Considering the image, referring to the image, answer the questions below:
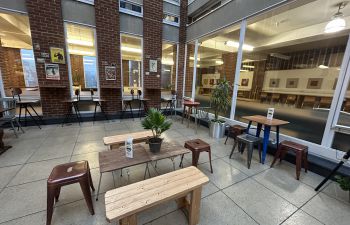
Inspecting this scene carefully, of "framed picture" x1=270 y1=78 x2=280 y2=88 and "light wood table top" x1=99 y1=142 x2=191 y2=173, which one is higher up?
"framed picture" x1=270 y1=78 x2=280 y2=88

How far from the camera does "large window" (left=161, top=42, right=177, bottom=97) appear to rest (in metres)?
6.50

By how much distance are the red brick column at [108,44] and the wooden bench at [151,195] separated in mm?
4142

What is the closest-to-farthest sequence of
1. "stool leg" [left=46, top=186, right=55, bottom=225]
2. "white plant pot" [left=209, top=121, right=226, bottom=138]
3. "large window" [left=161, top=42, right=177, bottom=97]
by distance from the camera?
"stool leg" [left=46, top=186, right=55, bottom=225]
"white plant pot" [left=209, top=121, right=226, bottom=138]
"large window" [left=161, top=42, right=177, bottom=97]

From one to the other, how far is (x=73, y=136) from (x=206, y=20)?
522 centimetres

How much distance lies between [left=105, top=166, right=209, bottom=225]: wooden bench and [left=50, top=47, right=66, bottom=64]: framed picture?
15.3ft

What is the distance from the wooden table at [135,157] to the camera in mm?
1581

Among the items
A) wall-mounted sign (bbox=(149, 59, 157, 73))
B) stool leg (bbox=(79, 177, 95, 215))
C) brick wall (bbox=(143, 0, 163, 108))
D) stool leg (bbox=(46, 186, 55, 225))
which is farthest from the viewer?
wall-mounted sign (bbox=(149, 59, 157, 73))

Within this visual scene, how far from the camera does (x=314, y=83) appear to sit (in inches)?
205

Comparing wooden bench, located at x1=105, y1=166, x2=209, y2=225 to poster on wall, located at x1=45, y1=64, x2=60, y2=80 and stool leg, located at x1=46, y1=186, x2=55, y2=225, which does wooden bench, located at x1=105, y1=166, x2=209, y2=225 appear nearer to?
stool leg, located at x1=46, y1=186, x2=55, y2=225

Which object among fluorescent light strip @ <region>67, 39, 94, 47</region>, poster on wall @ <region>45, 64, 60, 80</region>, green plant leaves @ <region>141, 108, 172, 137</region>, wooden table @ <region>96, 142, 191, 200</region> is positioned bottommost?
wooden table @ <region>96, 142, 191, 200</region>

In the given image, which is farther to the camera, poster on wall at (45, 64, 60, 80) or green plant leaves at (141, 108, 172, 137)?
poster on wall at (45, 64, 60, 80)

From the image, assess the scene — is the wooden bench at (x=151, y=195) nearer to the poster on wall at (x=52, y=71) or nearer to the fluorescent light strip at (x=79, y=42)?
the poster on wall at (x=52, y=71)

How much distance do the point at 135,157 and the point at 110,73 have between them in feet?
13.3

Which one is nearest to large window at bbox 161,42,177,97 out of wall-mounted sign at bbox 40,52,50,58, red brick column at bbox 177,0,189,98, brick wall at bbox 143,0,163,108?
red brick column at bbox 177,0,189,98
